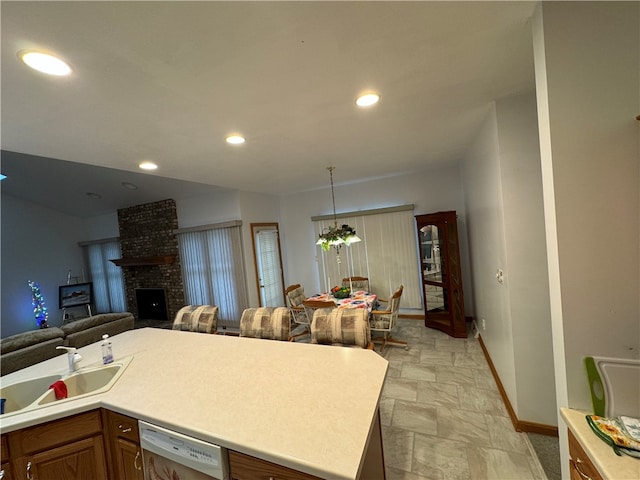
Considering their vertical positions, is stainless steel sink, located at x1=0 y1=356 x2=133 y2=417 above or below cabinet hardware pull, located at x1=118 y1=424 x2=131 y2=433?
above

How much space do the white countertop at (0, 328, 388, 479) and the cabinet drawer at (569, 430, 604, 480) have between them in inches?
29.0

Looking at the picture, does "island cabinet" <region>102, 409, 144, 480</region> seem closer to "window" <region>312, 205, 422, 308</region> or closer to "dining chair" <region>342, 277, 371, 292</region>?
"dining chair" <region>342, 277, 371, 292</region>

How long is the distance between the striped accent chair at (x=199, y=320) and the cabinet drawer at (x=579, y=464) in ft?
7.95

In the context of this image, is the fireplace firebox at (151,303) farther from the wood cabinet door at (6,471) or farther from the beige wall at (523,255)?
the beige wall at (523,255)

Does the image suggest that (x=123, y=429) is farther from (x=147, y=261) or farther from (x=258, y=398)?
(x=147, y=261)

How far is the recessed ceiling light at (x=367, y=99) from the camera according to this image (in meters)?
1.62

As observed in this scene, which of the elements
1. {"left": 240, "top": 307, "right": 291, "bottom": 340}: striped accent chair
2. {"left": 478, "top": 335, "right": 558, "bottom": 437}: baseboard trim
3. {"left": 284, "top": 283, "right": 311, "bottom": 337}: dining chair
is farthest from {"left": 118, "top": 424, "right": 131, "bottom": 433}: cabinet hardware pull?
{"left": 284, "top": 283, "right": 311, "bottom": 337}: dining chair

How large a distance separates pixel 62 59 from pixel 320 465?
1.94 m

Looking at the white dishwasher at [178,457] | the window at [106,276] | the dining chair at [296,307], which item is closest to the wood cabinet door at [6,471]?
the white dishwasher at [178,457]

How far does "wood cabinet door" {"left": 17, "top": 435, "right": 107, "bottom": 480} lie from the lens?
1.21m

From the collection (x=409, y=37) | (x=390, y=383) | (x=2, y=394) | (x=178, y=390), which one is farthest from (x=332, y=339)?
(x=2, y=394)

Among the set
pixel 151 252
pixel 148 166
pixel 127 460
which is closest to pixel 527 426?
pixel 127 460

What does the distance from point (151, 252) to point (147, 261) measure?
1.03 feet

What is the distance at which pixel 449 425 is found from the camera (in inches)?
78.3
